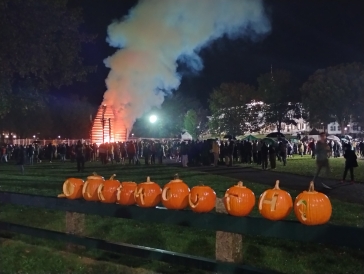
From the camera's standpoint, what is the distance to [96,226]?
9164 mm

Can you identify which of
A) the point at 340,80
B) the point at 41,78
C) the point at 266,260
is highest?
the point at 340,80

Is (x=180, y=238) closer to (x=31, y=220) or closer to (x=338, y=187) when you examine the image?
(x=31, y=220)

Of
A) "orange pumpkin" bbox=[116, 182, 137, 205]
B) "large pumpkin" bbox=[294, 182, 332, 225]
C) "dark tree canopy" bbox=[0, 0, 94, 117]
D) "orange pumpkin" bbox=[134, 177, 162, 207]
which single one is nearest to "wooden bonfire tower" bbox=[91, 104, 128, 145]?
"dark tree canopy" bbox=[0, 0, 94, 117]

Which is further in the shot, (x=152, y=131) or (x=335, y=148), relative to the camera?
(x=152, y=131)

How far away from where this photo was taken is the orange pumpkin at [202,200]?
5340 millimetres

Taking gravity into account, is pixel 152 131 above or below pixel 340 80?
below

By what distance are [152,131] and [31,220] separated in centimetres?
6579

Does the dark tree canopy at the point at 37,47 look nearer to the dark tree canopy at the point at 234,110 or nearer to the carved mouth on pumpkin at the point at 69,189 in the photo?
the carved mouth on pumpkin at the point at 69,189

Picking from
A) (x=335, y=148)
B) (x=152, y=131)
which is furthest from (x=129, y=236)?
(x=152, y=131)

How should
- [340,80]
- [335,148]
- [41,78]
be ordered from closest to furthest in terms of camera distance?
[41,78] → [335,148] → [340,80]

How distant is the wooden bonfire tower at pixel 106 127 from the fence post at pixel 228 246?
30870mm

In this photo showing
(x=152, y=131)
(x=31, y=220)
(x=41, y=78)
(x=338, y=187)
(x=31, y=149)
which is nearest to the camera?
(x=31, y=220)

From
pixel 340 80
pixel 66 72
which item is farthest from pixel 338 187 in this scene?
pixel 340 80

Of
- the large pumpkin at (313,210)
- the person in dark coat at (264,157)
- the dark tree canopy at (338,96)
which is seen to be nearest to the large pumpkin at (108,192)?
the large pumpkin at (313,210)
